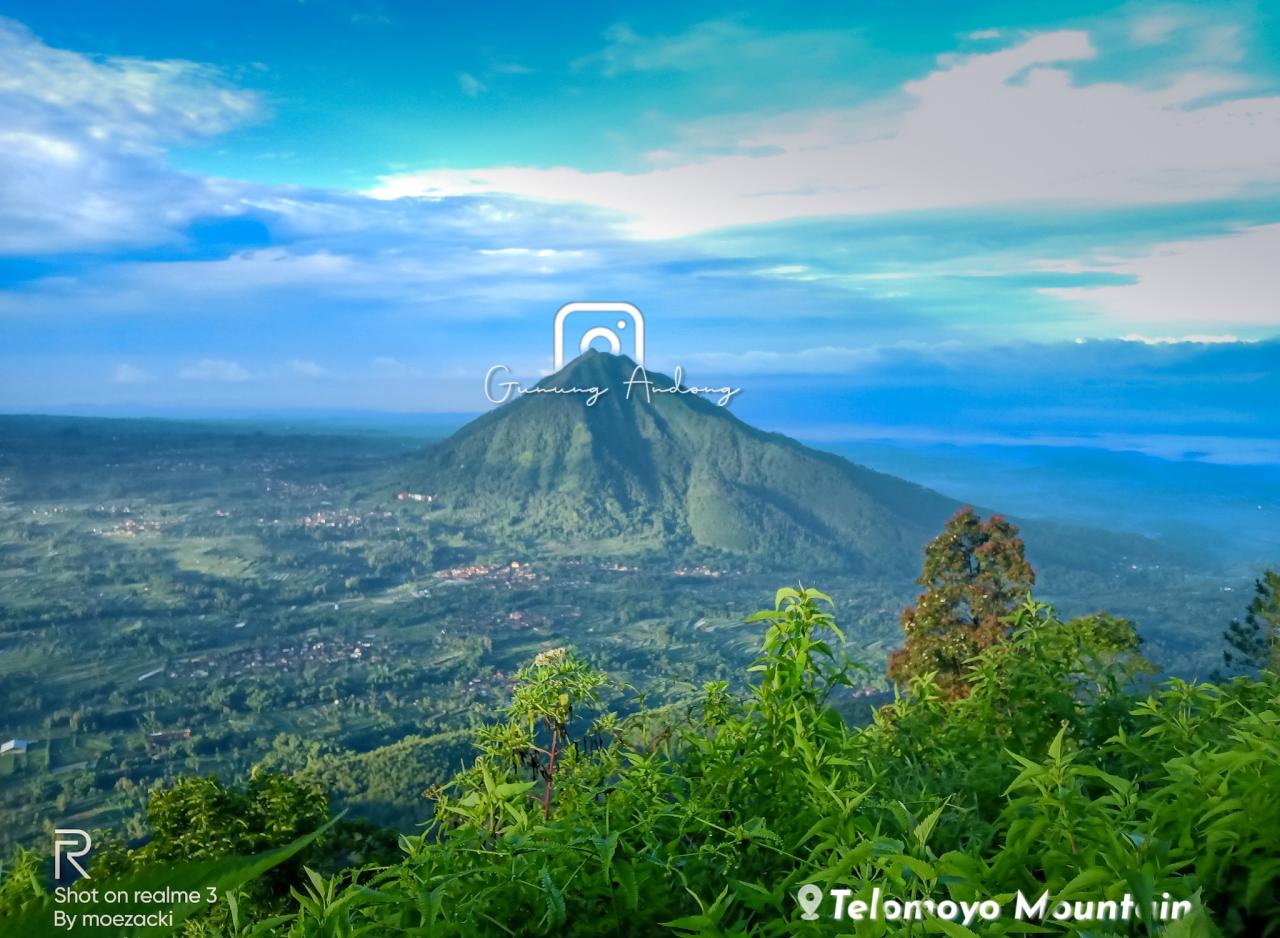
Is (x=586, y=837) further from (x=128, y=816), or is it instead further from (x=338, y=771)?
(x=128, y=816)

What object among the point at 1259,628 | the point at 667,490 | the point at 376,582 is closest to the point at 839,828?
the point at 1259,628

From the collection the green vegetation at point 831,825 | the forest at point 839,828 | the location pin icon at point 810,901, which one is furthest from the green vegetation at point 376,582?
the location pin icon at point 810,901

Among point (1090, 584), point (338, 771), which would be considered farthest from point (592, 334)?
point (1090, 584)

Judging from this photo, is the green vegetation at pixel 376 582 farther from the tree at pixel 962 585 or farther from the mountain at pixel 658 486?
the tree at pixel 962 585

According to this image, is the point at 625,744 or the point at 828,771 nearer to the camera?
the point at 828,771

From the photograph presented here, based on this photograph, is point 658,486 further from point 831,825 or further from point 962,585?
point 831,825

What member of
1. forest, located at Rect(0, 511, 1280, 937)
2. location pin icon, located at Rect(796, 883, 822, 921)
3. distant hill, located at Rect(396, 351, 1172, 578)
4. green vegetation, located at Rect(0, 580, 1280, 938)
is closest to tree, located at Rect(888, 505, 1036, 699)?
forest, located at Rect(0, 511, 1280, 937)

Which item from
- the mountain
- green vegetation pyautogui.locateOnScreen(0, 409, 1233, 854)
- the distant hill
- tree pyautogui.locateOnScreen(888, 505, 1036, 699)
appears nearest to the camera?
tree pyautogui.locateOnScreen(888, 505, 1036, 699)

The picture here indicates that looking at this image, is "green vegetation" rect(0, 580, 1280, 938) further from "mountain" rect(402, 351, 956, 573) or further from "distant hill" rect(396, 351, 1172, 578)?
"mountain" rect(402, 351, 956, 573)
